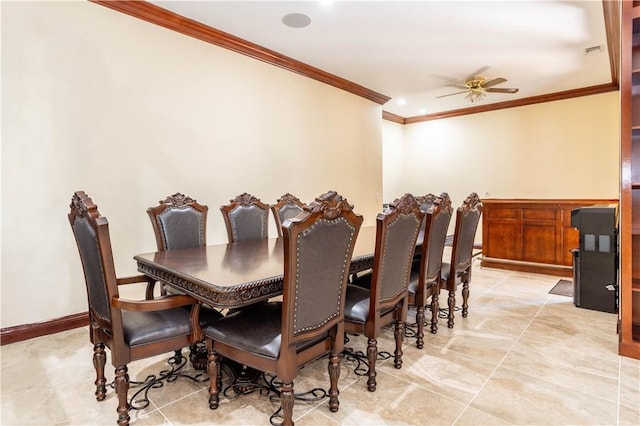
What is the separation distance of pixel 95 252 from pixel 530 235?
5.06 metres

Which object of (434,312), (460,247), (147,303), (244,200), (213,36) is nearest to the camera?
(147,303)

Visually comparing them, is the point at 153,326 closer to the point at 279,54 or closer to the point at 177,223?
the point at 177,223

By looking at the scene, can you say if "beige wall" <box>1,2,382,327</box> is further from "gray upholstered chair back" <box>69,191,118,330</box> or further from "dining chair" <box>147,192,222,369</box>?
"gray upholstered chair back" <box>69,191,118,330</box>

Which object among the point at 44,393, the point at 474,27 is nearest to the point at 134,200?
the point at 44,393

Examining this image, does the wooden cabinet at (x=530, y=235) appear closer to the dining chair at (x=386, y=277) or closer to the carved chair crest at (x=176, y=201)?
the dining chair at (x=386, y=277)

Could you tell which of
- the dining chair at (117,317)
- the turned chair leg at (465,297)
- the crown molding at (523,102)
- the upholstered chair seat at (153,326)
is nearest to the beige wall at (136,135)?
the crown molding at (523,102)

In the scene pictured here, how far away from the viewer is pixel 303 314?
5.11ft

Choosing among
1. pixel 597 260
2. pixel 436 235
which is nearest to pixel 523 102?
pixel 597 260

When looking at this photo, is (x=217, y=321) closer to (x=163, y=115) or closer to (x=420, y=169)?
(x=163, y=115)

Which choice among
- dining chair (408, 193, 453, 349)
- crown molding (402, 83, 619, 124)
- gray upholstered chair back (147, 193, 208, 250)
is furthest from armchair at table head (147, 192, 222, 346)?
crown molding (402, 83, 619, 124)

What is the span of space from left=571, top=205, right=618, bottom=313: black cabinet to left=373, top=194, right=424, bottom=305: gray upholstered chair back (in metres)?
2.25

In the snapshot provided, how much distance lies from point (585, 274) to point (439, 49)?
9.23ft

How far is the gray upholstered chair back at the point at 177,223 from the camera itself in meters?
2.62

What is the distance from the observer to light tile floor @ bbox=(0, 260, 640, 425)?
70.2 inches
